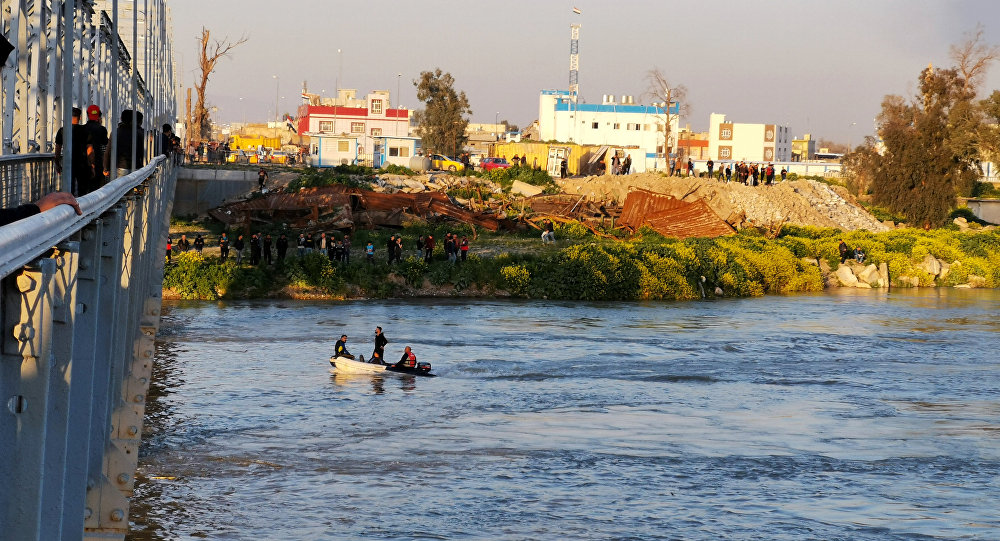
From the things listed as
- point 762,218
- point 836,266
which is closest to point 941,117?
point 762,218

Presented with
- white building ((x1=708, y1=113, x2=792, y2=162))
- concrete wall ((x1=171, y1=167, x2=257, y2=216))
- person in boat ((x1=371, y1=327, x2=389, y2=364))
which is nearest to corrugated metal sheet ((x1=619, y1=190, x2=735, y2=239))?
concrete wall ((x1=171, y1=167, x2=257, y2=216))

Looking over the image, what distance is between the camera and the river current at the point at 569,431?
60.1ft

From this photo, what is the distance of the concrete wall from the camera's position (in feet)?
202

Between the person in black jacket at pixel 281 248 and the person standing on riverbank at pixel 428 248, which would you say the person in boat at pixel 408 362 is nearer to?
the person in black jacket at pixel 281 248

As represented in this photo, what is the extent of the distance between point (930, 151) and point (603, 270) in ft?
124

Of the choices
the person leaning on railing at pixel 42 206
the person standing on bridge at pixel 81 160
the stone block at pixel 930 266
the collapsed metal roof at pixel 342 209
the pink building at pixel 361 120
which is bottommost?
the stone block at pixel 930 266

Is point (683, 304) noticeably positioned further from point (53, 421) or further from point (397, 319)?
point (53, 421)

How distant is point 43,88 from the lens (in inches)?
396

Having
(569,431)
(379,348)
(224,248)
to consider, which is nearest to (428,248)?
(224,248)

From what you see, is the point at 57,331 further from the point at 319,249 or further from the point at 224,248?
the point at 319,249

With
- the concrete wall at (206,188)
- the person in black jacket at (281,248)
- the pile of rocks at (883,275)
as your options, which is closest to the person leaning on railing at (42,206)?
the person in black jacket at (281,248)

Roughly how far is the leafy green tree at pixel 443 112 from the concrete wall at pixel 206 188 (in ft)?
158

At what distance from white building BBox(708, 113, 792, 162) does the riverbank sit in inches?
4379

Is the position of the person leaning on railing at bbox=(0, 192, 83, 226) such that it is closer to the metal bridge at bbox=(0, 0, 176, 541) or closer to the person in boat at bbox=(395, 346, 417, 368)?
the metal bridge at bbox=(0, 0, 176, 541)
